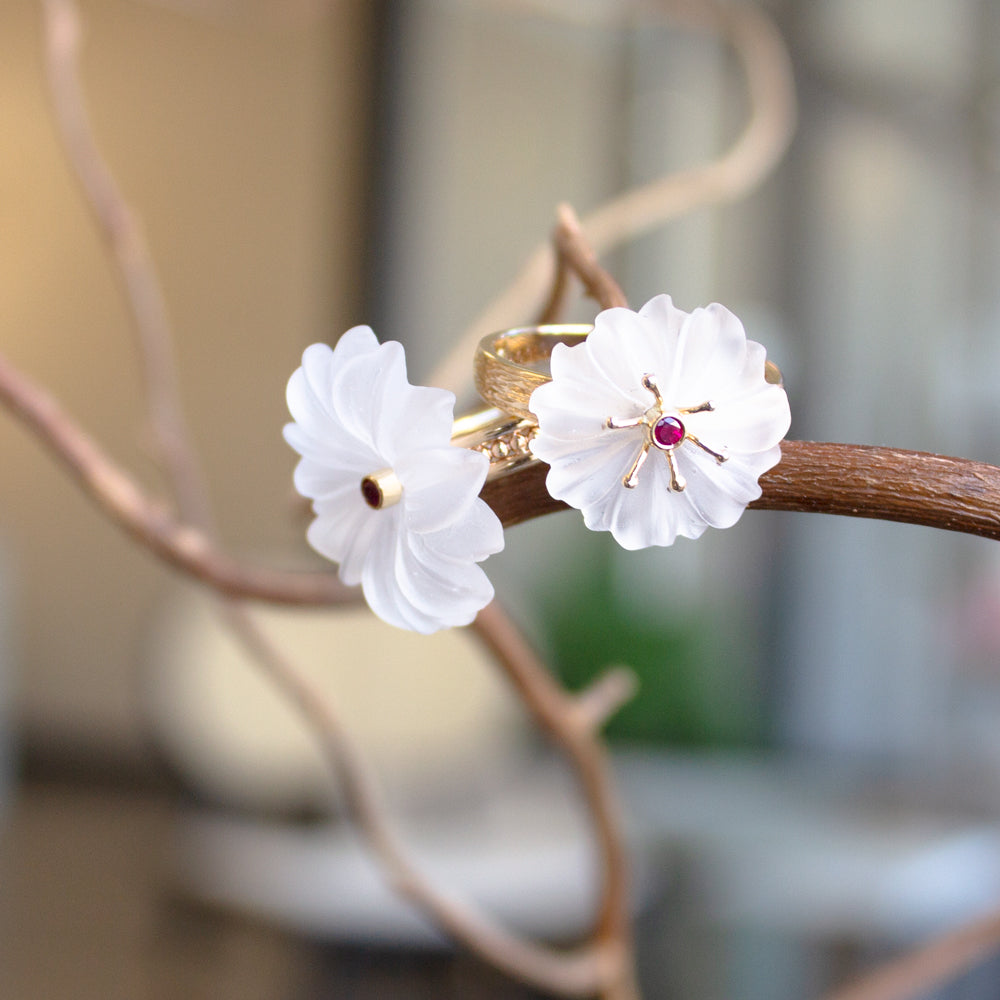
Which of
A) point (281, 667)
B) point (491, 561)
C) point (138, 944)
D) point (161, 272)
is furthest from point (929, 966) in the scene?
point (161, 272)

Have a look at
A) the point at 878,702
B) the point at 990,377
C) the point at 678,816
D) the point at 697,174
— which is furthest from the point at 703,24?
the point at 878,702

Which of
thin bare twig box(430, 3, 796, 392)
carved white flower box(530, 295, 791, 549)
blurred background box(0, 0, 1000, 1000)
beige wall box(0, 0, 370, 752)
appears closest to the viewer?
carved white flower box(530, 295, 791, 549)

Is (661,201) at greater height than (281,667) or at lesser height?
greater

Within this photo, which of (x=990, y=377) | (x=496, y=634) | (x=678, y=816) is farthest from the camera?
(x=990, y=377)

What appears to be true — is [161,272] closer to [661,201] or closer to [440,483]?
[661,201]

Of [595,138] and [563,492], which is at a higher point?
[595,138]

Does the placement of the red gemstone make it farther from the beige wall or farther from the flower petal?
the beige wall

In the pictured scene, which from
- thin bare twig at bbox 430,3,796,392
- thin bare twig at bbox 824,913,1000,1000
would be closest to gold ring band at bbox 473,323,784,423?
thin bare twig at bbox 430,3,796,392

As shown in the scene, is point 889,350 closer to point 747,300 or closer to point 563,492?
point 747,300
